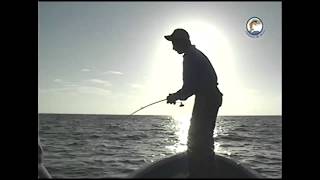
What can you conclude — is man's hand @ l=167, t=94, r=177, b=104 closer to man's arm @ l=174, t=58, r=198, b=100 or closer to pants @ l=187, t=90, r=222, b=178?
man's arm @ l=174, t=58, r=198, b=100

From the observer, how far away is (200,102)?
6.66 meters

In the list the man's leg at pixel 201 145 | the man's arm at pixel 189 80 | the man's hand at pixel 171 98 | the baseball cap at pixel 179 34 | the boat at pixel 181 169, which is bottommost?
the boat at pixel 181 169

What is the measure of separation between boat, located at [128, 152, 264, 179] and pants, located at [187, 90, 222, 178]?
0.19m

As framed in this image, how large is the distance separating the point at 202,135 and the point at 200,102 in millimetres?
502

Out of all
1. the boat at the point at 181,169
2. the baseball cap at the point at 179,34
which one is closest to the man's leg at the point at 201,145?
the boat at the point at 181,169

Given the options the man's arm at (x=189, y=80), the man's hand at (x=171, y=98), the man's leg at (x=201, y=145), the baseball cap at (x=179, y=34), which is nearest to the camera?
the man's leg at (x=201, y=145)

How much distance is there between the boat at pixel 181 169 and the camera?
6633mm

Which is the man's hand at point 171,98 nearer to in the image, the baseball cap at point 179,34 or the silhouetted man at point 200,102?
the silhouetted man at point 200,102

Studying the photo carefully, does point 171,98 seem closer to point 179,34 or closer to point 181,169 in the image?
point 179,34

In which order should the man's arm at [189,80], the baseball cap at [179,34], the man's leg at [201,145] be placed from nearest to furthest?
the man's leg at [201,145], the man's arm at [189,80], the baseball cap at [179,34]

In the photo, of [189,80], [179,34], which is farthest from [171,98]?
[179,34]
